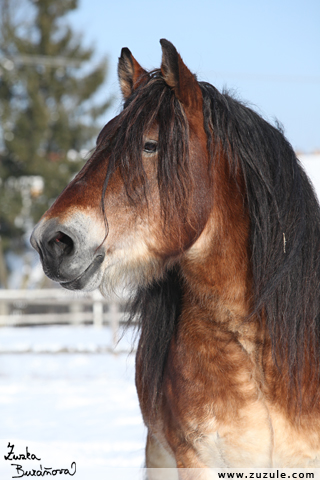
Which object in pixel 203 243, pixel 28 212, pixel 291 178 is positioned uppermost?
pixel 28 212

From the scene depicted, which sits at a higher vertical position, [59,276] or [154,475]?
[59,276]

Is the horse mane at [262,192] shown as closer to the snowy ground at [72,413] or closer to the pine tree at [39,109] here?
the snowy ground at [72,413]

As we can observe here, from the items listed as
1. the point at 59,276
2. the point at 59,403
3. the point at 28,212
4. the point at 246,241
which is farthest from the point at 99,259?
the point at 28,212

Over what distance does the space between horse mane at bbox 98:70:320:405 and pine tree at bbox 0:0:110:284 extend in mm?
15701

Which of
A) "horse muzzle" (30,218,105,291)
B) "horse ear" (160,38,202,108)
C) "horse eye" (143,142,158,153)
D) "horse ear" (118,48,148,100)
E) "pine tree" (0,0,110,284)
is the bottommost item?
"horse muzzle" (30,218,105,291)

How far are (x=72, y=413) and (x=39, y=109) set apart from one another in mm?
14406

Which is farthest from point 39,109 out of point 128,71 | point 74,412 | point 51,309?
point 128,71

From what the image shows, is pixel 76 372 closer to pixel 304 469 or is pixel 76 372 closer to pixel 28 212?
pixel 304 469

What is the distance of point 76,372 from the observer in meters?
7.44

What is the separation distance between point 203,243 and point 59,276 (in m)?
0.55

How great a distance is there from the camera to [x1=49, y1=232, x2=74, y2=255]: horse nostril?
172cm

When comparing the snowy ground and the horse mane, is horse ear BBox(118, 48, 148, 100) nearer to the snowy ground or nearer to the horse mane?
the horse mane

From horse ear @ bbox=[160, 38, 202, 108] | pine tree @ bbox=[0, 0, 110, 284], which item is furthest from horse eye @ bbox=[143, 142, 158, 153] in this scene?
pine tree @ bbox=[0, 0, 110, 284]

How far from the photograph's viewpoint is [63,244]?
5.71 ft
